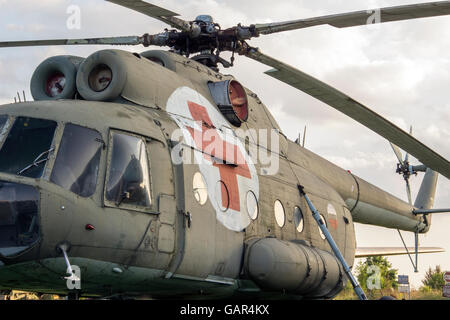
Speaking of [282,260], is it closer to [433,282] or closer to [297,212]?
[297,212]

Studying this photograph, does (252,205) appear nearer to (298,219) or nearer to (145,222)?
(298,219)

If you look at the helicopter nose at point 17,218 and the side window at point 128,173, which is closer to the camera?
the helicopter nose at point 17,218


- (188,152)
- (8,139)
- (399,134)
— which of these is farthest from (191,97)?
(399,134)

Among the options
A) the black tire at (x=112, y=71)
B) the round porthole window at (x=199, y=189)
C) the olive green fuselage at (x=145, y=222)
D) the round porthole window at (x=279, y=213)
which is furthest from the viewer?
the round porthole window at (x=279, y=213)

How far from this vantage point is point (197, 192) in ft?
22.6

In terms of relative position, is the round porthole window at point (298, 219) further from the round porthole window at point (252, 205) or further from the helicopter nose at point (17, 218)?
the helicopter nose at point (17, 218)

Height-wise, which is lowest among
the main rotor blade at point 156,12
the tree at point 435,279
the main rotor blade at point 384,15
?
the tree at point 435,279

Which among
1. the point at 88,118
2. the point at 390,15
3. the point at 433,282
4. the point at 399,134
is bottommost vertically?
the point at 433,282

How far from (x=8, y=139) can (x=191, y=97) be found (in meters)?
2.78

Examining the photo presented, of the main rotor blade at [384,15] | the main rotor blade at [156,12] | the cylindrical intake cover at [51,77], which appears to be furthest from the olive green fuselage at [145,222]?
the main rotor blade at [384,15]

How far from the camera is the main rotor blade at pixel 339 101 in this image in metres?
9.29

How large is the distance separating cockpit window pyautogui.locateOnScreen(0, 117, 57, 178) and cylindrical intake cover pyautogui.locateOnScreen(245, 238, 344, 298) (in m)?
2.96

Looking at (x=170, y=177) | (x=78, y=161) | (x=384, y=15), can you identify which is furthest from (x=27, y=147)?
(x=384, y=15)

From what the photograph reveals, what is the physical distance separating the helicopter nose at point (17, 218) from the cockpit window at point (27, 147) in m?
0.25
